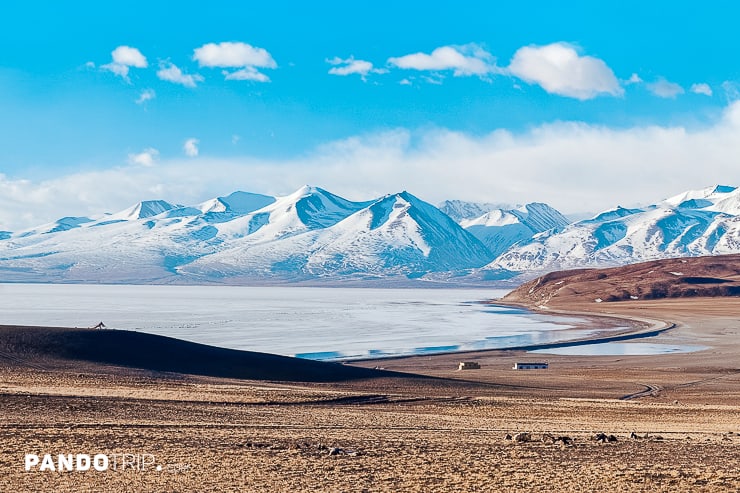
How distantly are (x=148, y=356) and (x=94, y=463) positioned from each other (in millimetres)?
33849

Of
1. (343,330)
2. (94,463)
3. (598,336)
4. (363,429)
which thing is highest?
(343,330)

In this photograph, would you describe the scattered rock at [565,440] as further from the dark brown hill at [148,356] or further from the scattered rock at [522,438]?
the dark brown hill at [148,356]

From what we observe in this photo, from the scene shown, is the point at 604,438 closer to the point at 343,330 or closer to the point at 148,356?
the point at 148,356

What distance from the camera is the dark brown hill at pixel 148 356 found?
50500 mm

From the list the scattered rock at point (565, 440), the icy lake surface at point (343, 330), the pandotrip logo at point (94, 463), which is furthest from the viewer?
the icy lake surface at point (343, 330)

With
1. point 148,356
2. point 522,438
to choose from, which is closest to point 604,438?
point 522,438

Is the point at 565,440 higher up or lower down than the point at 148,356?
lower down

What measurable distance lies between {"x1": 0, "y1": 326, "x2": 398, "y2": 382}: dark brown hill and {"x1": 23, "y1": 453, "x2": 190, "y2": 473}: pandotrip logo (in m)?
29.3

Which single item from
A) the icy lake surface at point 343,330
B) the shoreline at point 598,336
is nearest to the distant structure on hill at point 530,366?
the shoreline at point 598,336

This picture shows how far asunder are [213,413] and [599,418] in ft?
47.0

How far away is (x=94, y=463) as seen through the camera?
65.7 feet

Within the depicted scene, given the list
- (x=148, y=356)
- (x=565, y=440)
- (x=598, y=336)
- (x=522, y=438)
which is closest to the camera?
(x=565, y=440)

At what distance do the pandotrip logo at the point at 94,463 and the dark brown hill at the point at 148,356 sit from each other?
A: 2926cm

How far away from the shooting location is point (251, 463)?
20.8 m
